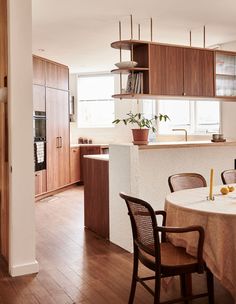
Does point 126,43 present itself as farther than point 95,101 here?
No

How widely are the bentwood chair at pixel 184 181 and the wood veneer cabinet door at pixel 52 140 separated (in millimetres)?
3963

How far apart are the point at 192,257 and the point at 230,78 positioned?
347 centimetres

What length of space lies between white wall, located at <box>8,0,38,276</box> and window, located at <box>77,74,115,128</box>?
567cm

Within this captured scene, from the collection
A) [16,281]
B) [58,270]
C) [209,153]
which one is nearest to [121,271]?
[58,270]

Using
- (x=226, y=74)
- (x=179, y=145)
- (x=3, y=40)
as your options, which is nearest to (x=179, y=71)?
(x=226, y=74)

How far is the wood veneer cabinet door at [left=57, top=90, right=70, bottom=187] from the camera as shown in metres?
7.55

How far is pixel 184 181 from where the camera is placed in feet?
11.8

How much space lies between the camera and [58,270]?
11.6 feet

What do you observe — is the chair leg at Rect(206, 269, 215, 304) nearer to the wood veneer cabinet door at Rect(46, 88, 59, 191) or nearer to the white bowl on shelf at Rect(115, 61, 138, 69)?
the white bowl on shelf at Rect(115, 61, 138, 69)

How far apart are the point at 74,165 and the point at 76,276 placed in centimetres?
498

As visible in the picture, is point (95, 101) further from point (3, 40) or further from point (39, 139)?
point (3, 40)

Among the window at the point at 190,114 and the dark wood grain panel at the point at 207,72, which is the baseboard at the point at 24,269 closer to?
the dark wood grain panel at the point at 207,72

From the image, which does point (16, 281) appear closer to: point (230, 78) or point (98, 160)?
point (98, 160)

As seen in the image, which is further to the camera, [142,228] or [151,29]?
[151,29]
